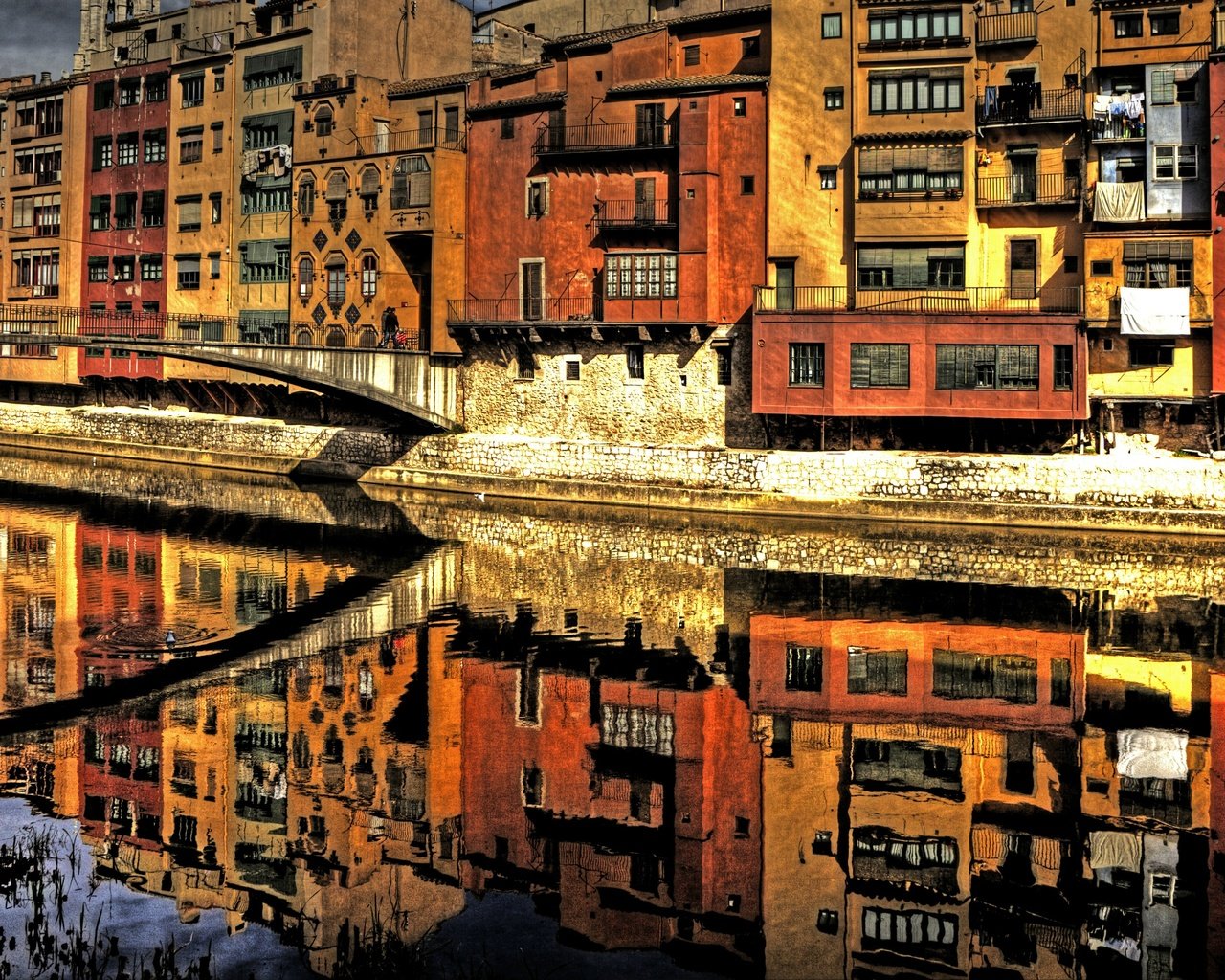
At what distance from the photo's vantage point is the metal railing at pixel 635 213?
55.7 metres

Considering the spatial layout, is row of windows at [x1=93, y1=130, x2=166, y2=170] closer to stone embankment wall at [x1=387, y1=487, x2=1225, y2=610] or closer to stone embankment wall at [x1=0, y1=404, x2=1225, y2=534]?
stone embankment wall at [x1=0, y1=404, x2=1225, y2=534]

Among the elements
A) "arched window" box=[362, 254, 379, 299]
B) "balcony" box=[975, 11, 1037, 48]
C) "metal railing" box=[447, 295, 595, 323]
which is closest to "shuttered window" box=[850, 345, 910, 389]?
"metal railing" box=[447, 295, 595, 323]

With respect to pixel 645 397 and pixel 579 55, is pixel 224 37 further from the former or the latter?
pixel 645 397

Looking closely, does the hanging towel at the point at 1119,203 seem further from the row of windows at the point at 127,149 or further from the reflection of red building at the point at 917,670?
the row of windows at the point at 127,149

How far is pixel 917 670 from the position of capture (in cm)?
2991

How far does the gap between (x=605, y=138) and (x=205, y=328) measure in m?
26.6

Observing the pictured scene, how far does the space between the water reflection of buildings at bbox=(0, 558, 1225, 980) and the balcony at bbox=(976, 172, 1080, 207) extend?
23474mm

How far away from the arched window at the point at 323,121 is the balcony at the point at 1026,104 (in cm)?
3118

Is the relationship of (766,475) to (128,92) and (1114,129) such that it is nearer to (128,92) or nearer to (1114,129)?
(1114,129)

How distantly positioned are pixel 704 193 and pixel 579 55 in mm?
9125

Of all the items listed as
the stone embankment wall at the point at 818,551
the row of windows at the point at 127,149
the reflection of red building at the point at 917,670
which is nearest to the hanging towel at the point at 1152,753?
the reflection of red building at the point at 917,670

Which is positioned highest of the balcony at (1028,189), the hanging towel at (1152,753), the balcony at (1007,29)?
the balcony at (1007,29)

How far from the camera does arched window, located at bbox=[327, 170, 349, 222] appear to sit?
65.1 metres

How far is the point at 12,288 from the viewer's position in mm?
82438
